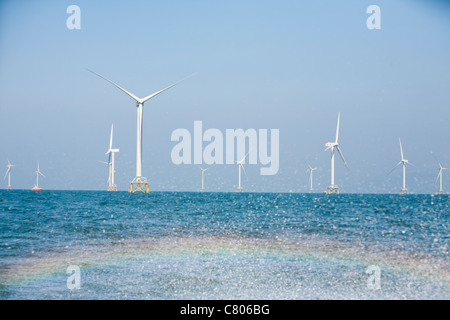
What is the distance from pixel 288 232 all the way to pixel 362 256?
8396 mm

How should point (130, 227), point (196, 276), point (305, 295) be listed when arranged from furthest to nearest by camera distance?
point (130, 227)
point (196, 276)
point (305, 295)

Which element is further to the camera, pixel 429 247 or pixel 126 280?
pixel 429 247

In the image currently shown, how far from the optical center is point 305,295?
30.9ft

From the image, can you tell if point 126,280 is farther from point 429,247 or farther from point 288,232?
point 288,232

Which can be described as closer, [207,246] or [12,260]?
[12,260]

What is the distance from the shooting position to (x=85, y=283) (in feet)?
33.6

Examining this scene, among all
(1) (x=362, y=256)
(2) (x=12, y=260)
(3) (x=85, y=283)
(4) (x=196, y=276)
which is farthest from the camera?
(1) (x=362, y=256)
